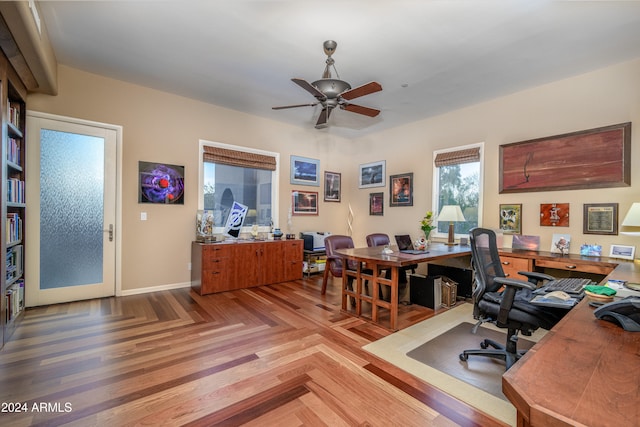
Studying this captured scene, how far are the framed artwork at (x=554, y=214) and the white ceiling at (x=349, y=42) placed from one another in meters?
1.65

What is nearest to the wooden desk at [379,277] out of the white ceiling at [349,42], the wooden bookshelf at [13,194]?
the white ceiling at [349,42]

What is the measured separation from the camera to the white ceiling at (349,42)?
2.54 m

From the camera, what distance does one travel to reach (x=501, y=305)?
2.12m

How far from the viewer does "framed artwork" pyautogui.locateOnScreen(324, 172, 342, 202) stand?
637 cm

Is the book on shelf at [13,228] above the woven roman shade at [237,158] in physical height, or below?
below

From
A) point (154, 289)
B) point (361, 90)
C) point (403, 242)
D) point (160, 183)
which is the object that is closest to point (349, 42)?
point (361, 90)

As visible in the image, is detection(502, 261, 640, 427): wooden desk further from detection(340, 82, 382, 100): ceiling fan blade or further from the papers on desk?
detection(340, 82, 382, 100): ceiling fan blade

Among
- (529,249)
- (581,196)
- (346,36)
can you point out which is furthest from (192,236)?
(581,196)

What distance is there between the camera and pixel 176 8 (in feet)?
8.35

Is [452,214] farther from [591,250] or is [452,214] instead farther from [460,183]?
[591,250]

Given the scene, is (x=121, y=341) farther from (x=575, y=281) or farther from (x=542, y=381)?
(x=575, y=281)

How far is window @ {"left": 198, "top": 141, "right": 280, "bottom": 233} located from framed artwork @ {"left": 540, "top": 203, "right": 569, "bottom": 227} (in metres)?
4.19

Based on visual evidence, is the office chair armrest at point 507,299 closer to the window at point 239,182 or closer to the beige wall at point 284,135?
the beige wall at point 284,135

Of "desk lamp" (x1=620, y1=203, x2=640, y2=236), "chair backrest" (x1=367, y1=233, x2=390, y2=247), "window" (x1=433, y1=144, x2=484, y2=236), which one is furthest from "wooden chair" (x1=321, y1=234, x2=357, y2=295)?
"desk lamp" (x1=620, y1=203, x2=640, y2=236)
